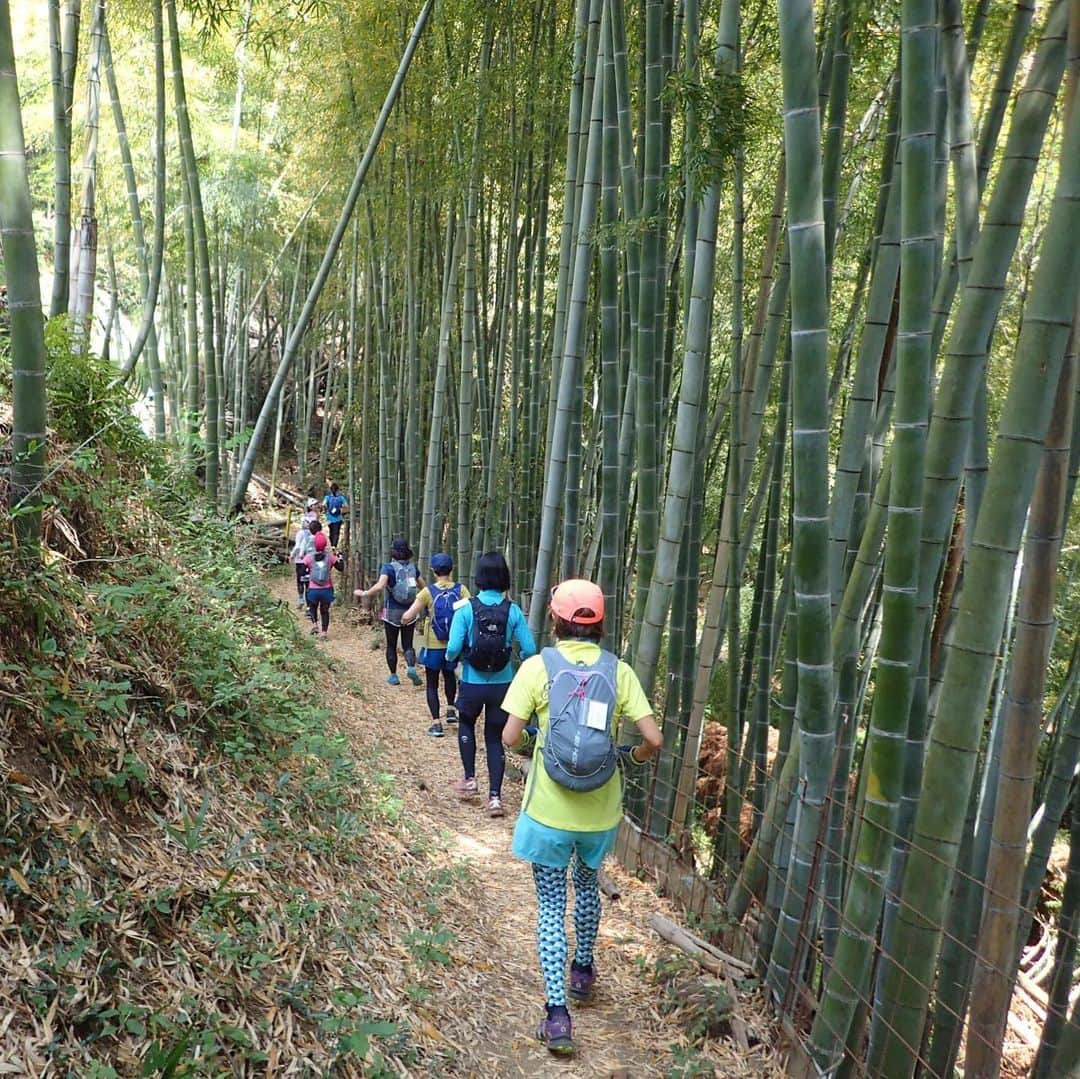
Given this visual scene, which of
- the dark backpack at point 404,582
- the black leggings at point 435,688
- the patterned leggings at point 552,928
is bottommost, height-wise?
the black leggings at point 435,688

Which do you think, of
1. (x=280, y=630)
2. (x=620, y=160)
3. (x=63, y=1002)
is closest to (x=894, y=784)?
(x=63, y=1002)

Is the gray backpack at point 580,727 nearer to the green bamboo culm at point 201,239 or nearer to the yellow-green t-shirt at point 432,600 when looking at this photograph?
the yellow-green t-shirt at point 432,600

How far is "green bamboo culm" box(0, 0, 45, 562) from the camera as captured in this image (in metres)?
2.08

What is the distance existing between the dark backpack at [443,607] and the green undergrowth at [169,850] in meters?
1.37

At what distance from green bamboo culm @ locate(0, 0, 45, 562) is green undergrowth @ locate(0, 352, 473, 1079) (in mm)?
95

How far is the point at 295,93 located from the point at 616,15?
26.1ft

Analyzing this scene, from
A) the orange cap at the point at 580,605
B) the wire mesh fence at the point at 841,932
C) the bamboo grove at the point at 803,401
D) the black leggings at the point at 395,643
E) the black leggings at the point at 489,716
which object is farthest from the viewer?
the black leggings at the point at 395,643

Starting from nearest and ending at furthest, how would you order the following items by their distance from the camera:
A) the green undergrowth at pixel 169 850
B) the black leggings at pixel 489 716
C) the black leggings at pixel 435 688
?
the green undergrowth at pixel 169 850 < the black leggings at pixel 489 716 < the black leggings at pixel 435 688

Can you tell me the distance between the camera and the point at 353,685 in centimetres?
586

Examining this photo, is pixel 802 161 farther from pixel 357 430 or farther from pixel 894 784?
pixel 357 430

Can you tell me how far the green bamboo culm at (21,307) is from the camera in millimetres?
2078

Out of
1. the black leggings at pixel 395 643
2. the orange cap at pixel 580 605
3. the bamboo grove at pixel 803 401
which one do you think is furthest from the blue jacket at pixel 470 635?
the black leggings at pixel 395 643

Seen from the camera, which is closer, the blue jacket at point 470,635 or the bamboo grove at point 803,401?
the bamboo grove at point 803,401

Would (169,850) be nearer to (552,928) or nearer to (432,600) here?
(552,928)
